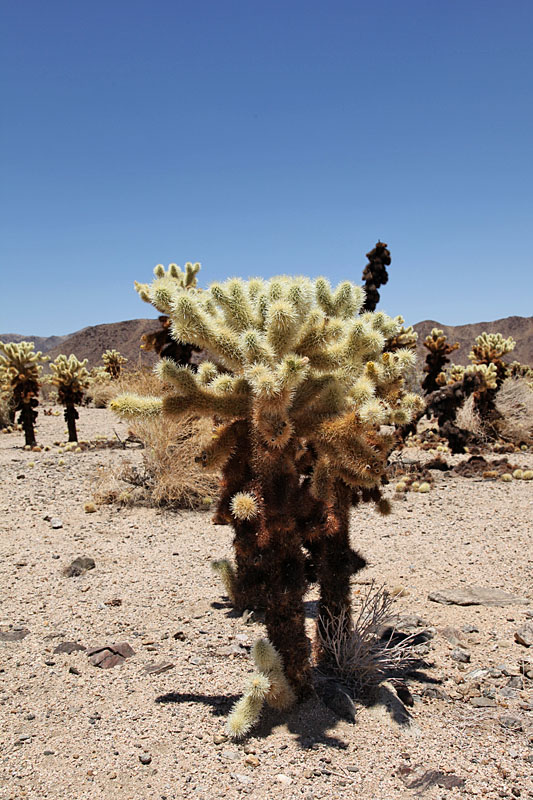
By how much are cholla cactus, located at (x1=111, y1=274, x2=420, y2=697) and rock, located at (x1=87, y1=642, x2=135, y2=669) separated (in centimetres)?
136

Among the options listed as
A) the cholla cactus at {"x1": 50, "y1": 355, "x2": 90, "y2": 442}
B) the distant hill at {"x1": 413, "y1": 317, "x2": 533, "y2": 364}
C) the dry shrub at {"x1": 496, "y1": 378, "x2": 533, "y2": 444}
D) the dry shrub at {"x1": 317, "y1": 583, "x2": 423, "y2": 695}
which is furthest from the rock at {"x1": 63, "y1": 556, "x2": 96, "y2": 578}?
the distant hill at {"x1": 413, "y1": 317, "x2": 533, "y2": 364}

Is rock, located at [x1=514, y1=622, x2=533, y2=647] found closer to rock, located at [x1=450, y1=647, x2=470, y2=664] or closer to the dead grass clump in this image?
rock, located at [x1=450, y1=647, x2=470, y2=664]

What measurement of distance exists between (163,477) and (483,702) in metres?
5.77

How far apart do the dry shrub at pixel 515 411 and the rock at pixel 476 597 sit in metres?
9.25

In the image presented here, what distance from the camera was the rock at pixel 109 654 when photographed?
390 centimetres

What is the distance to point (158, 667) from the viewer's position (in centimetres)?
384

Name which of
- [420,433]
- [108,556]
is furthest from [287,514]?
[420,433]

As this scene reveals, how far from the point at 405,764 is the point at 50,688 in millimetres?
2188

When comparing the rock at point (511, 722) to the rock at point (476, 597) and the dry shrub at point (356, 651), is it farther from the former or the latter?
the rock at point (476, 597)

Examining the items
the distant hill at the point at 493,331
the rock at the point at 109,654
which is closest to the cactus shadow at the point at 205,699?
the rock at the point at 109,654

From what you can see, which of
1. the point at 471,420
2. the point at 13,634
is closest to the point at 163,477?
the point at 13,634

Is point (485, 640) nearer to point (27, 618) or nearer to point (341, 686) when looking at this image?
point (341, 686)

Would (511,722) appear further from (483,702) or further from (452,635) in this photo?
(452,635)

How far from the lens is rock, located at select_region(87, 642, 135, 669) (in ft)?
12.8
